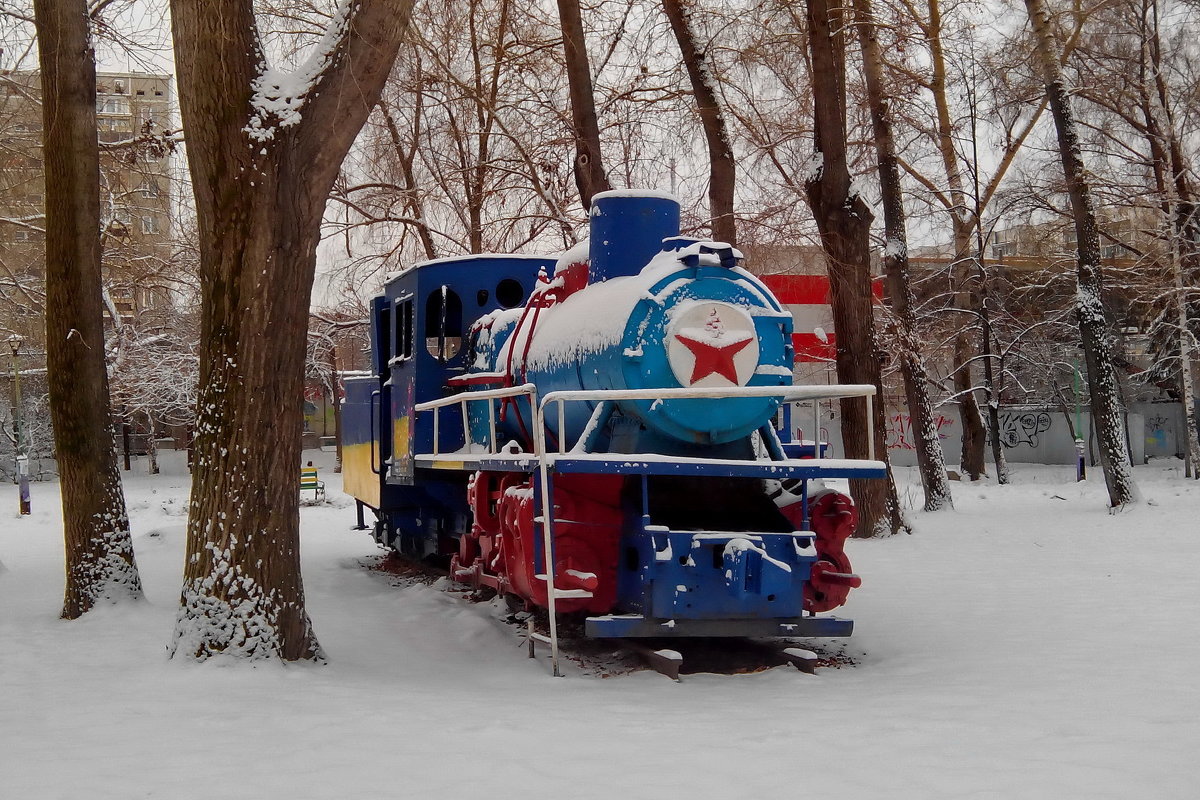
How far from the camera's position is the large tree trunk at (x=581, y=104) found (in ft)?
44.9

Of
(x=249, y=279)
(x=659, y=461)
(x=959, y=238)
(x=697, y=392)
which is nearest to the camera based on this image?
(x=697, y=392)

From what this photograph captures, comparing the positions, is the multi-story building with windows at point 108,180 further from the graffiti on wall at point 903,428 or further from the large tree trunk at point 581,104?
the graffiti on wall at point 903,428

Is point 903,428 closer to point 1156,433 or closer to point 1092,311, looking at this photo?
Answer: point 1156,433

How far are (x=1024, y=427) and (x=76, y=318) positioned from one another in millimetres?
28856

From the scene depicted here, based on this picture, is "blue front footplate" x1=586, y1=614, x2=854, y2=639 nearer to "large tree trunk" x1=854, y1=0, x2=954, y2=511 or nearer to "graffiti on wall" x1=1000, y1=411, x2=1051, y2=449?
"large tree trunk" x1=854, y1=0, x2=954, y2=511

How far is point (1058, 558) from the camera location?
12.2 meters

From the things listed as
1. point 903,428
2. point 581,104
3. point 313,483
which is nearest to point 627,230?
point 581,104

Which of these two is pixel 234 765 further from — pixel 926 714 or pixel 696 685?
pixel 926 714

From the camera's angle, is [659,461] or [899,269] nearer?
[659,461]

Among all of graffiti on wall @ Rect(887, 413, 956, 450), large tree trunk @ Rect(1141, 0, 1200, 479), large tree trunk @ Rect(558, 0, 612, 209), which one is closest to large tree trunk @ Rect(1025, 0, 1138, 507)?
large tree trunk @ Rect(1141, 0, 1200, 479)

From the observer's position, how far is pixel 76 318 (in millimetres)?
9156

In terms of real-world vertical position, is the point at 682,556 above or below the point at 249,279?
below

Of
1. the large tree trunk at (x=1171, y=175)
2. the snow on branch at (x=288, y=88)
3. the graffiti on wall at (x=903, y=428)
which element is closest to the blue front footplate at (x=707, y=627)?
the snow on branch at (x=288, y=88)

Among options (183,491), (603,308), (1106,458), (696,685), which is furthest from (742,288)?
(183,491)
